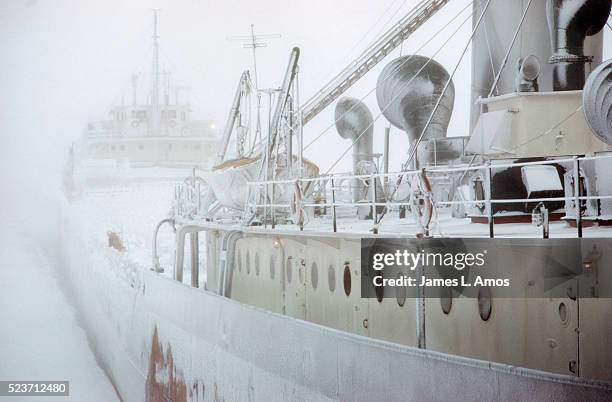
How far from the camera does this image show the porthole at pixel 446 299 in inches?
266

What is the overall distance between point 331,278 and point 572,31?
11.9 feet

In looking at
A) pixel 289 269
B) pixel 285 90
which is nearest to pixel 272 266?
pixel 289 269

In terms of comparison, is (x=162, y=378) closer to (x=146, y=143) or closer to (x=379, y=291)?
(x=379, y=291)

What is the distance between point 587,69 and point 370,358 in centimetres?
522

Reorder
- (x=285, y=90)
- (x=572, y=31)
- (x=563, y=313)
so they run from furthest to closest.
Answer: (x=285, y=90), (x=572, y=31), (x=563, y=313)

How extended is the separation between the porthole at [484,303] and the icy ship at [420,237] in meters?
0.01

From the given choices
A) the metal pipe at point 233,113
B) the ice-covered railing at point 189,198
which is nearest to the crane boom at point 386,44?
the metal pipe at point 233,113

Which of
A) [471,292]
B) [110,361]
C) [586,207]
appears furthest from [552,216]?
[110,361]

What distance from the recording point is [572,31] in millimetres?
8469

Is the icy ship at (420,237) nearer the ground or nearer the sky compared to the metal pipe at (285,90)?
nearer the ground

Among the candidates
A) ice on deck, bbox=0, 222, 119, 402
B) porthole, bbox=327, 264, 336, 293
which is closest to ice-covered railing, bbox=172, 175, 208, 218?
ice on deck, bbox=0, 222, 119, 402

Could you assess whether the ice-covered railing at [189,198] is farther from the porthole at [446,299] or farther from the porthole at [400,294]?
the porthole at [446,299]

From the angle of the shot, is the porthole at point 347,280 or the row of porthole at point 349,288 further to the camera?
the porthole at point 347,280

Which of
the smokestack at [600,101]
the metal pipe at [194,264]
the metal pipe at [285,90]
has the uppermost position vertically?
the metal pipe at [285,90]
